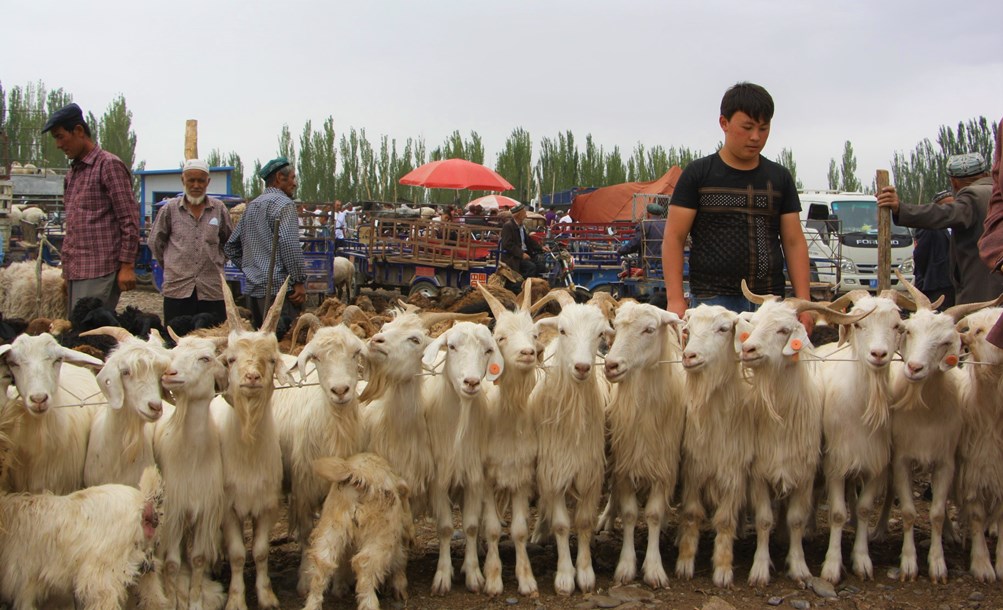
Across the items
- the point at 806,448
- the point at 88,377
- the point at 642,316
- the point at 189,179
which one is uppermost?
the point at 189,179

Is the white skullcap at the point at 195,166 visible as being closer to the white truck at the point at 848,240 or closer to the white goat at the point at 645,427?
the white goat at the point at 645,427

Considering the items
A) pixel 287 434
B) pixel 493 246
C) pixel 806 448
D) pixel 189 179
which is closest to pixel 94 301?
pixel 189 179

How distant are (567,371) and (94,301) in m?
3.56

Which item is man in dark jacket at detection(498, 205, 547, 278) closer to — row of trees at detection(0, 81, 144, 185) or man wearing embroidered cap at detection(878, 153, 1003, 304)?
man wearing embroidered cap at detection(878, 153, 1003, 304)

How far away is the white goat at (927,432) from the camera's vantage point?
16.9 ft

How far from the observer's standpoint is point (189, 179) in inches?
273

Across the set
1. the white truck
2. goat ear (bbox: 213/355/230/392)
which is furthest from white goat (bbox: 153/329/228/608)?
the white truck

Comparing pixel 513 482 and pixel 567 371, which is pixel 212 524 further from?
pixel 567 371

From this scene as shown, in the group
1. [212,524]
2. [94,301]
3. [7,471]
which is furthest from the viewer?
[94,301]

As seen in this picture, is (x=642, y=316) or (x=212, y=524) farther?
(x=642, y=316)

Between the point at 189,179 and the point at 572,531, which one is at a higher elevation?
the point at 189,179

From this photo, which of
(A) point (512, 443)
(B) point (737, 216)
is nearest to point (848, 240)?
(B) point (737, 216)

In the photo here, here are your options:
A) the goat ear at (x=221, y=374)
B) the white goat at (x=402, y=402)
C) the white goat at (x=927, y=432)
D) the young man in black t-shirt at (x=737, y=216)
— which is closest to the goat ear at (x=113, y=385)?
the goat ear at (x=221, y=374)

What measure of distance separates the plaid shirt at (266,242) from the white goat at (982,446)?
444cm
